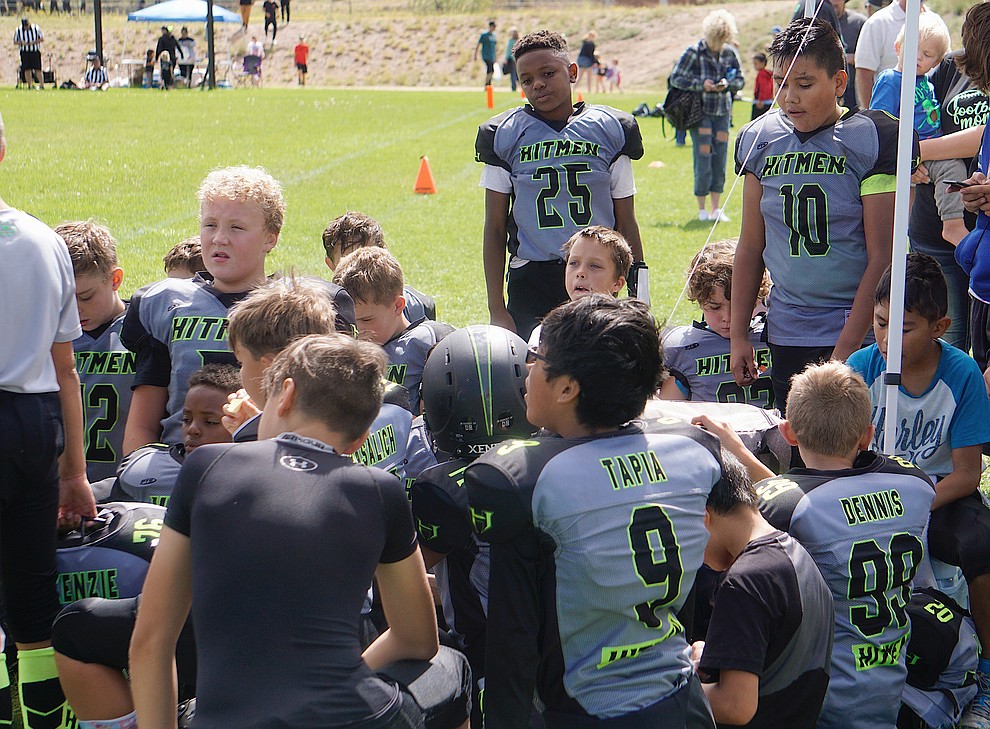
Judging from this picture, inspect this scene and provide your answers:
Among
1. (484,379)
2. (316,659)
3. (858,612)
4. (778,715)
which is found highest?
(484,379)

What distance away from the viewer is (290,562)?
2.52m

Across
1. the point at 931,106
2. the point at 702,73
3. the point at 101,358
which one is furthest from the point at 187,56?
the point at 101,358

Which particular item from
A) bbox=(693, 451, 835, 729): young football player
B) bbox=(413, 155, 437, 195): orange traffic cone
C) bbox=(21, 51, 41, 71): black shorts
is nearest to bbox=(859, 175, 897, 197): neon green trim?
bbox=(693, 451, 835, 729): young football player

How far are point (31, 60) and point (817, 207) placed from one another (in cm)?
3402

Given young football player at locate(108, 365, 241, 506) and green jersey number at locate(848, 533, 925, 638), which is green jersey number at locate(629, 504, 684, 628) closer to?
green jersey number at locate(848, 533, 925, 638)

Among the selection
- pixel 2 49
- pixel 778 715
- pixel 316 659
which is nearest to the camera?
pixel 316 659

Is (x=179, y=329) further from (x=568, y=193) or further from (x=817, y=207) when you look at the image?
(x=817, y=207)

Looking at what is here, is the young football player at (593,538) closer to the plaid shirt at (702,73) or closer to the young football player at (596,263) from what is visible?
the young football player at (596,263)

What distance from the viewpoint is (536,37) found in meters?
5.67

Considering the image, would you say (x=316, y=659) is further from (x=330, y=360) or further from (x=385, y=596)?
(x=330, y=360)

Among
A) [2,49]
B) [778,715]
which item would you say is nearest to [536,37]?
[778,715]

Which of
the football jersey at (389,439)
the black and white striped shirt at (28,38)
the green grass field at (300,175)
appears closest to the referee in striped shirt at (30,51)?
the black and white striped shirt at (28,38)

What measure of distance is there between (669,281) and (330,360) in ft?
27.0

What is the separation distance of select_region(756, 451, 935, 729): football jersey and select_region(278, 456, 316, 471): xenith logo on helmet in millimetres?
1581
